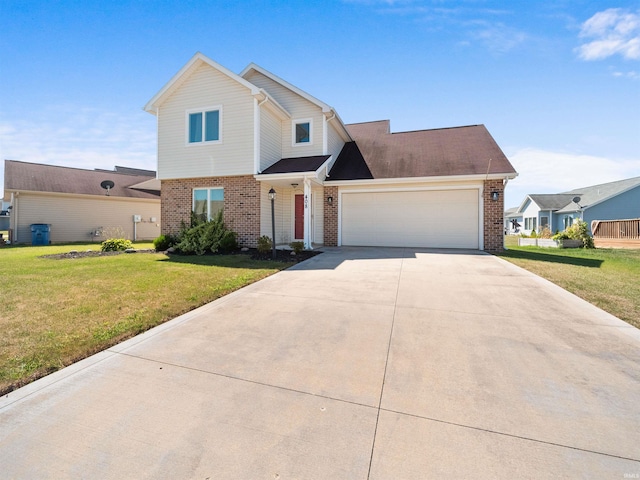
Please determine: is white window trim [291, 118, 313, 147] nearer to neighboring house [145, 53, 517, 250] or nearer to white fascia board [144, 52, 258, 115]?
neighboring house [145, 53, 517, 250]

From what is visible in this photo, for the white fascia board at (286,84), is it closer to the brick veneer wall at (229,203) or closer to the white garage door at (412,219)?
the white garage door at (412,219)

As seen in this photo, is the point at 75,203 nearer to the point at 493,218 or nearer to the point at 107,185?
the point at 107,185

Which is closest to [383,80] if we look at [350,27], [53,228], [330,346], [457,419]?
[350,27]

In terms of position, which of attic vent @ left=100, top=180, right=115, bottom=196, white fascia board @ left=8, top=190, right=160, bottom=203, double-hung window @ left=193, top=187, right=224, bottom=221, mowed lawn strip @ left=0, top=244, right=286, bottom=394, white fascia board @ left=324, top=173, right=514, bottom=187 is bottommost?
mowed lawn strip @ left=0, top=244, right=286, bottom=394

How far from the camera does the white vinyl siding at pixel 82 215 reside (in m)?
16.8

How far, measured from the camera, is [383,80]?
1206 cm

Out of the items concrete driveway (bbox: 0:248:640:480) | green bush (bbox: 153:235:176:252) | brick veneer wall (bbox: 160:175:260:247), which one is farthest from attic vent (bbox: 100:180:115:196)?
concrete driveway (bbox: 0:248:640:480)

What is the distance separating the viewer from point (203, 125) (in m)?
12.2

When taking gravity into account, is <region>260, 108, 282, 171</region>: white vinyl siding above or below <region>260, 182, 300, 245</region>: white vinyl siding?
above

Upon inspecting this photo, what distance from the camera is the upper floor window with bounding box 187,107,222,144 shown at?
39.4 ft

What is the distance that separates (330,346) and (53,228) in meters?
21.4

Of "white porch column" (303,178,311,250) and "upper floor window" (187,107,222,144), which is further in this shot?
"upper floor window" (187,107,222,144)

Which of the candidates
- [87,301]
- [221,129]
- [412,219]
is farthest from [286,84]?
[87,301]

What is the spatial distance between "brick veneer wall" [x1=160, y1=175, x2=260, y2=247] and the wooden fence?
770 inches
